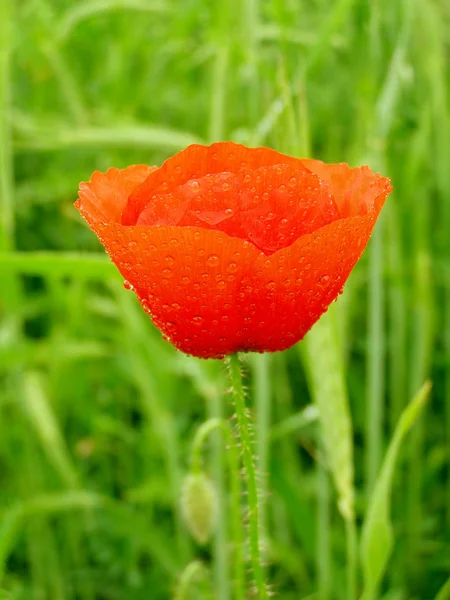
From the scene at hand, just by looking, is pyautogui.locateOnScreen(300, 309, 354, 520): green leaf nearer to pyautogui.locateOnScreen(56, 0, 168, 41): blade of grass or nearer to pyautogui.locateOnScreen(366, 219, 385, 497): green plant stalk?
pyautogui.locateOnScreen(366, 219, 385, 497): green plant stalk

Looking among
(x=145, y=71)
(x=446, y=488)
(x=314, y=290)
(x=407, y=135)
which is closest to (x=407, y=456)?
(x=446, y=488)

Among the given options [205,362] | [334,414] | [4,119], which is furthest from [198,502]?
[4,119]

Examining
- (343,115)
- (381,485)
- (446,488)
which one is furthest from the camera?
(343,115)

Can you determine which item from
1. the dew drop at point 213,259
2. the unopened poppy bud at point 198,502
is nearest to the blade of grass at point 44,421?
the unopened poppy bud at point 198,502

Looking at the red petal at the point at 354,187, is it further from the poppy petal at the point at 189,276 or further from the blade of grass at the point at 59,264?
the blade of grass at the point at 59,264

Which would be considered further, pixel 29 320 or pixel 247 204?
pixel 29 320

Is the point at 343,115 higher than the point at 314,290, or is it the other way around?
the point at 343,115

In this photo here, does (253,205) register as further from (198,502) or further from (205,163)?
(198,502)

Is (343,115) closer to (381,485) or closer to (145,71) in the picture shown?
(145,71)
